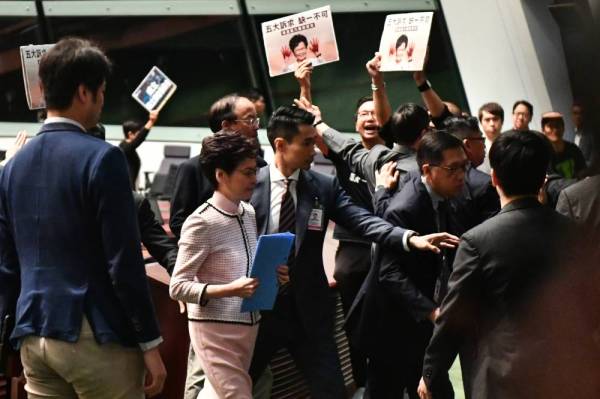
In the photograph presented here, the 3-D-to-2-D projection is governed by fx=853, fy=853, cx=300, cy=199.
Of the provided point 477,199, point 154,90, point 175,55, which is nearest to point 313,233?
point 477,199

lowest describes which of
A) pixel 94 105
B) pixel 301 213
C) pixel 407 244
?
pixel 407 244

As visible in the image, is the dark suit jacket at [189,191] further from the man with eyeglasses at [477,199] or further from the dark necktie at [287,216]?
the man with eyeglasses at [477,199]

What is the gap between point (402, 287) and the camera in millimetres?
3021

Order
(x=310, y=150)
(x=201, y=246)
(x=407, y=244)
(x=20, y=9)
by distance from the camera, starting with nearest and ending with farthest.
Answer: (x=201, y=246) → (x=407, y=244) → (x=310, y=150) → (x=20, y=9)

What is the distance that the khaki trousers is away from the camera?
2.12 m

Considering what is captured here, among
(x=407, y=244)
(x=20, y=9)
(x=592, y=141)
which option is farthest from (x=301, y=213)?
(x=20, y=9)

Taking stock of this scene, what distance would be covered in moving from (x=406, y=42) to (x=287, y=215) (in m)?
1.26

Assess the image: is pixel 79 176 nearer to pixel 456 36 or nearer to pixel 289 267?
pixel 289 267

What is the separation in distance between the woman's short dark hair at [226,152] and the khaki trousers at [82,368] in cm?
83

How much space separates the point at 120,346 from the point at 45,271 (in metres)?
0.27

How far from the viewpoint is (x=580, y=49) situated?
618 millimetres

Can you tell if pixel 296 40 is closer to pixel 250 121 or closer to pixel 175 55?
pixel 250 121

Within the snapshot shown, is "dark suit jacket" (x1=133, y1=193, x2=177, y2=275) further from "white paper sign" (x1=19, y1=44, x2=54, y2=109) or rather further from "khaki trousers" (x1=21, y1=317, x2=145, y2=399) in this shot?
"khaki trousers" (x1=21, y1=317, x2=145, y2=399)

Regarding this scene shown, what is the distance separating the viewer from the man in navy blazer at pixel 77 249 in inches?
83.0
